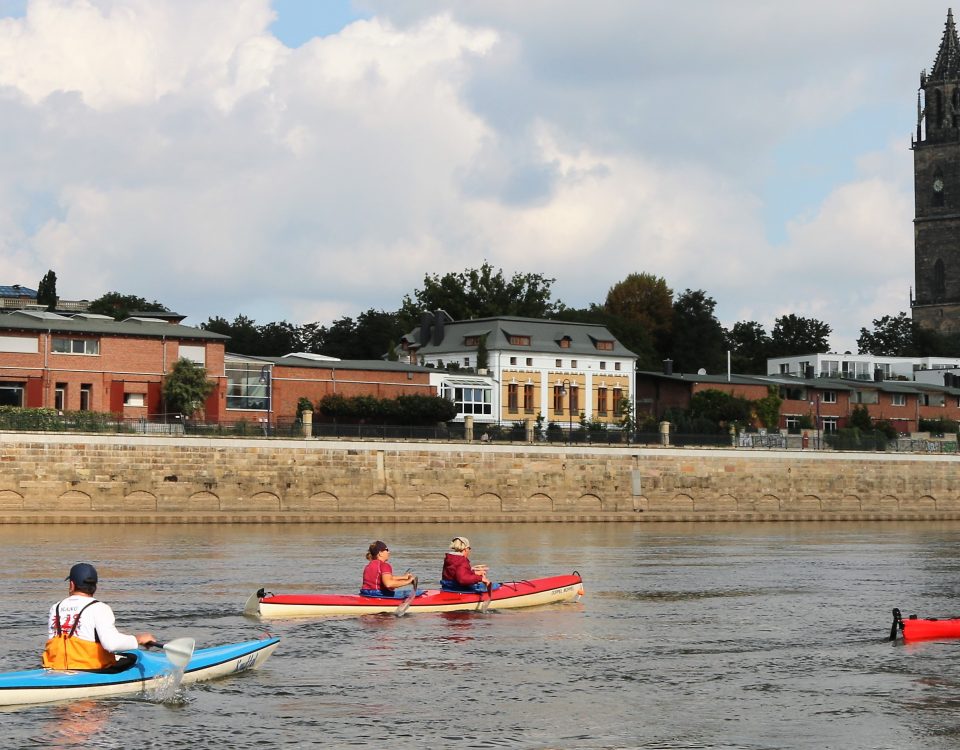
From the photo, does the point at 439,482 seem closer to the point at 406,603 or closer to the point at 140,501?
the point at 140,501

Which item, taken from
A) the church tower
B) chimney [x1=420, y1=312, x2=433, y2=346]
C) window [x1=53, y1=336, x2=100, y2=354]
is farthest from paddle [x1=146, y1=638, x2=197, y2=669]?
the church tower

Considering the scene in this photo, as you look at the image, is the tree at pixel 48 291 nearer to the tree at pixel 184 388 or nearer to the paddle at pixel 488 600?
the tree at pixel 184 388

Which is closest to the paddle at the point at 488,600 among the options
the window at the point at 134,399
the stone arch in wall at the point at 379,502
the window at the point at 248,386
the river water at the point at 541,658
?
the river water at the point at 541,658

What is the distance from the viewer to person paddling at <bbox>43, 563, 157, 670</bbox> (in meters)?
17.7

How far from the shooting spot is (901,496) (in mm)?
78875

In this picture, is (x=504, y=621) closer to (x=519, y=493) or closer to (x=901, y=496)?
(x=519, y=493)

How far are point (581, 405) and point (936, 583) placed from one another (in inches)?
2109

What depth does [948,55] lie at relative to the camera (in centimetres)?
15538

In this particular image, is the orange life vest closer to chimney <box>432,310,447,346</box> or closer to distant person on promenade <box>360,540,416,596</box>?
distant person on promenade <box>360,540,416,596</box>

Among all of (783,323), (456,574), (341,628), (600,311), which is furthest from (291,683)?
(783,323)

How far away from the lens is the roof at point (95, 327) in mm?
66250

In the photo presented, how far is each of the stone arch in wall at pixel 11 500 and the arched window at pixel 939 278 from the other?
11675 centimetres

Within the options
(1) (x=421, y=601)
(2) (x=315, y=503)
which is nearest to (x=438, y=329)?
(2) (x=315, y=503)

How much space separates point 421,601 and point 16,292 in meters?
101
